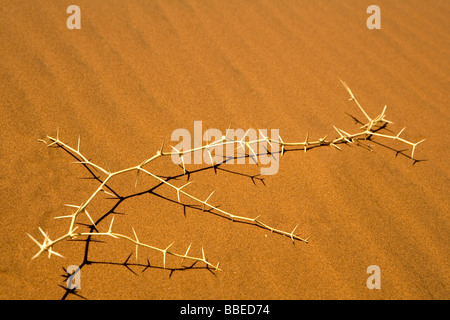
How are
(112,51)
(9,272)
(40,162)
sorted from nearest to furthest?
(9,272), (40,162), (112,51)

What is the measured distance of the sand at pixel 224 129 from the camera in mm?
1156

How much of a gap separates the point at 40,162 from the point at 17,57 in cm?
66

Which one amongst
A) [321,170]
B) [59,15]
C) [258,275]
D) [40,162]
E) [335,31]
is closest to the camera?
[258,275]

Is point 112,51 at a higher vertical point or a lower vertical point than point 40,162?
higher

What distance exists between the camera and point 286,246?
1.24 m

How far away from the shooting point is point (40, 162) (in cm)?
133

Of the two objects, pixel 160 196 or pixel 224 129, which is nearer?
pixel 160 196

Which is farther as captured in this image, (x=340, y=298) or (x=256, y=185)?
(x=256, y=185)

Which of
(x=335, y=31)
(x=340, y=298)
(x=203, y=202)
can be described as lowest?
(x=340, y=298)

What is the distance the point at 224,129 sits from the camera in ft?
5.18

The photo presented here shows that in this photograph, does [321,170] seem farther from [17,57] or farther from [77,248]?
[17,57]

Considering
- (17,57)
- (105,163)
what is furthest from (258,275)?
(17,57)

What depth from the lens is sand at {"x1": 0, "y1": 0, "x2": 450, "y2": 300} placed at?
1.16 m

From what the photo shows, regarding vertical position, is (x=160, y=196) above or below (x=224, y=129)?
below
